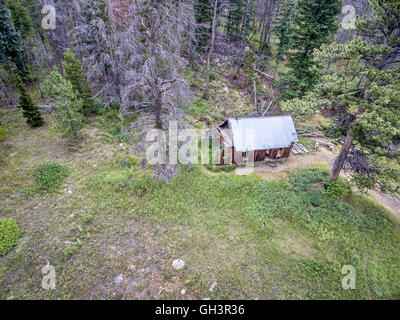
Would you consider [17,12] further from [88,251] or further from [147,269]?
[147,269]

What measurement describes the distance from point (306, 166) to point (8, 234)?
1900cm

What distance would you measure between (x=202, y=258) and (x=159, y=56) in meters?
9.75

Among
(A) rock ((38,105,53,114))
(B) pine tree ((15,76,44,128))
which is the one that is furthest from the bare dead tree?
(A) rock ((38,105,53,114))

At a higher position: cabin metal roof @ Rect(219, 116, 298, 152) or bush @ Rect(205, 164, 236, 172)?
cabin metal roof @ Rect(219, 116, 298, 152)

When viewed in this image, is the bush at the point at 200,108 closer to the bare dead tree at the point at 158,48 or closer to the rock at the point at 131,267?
the bare dead tree at the point at 158,48

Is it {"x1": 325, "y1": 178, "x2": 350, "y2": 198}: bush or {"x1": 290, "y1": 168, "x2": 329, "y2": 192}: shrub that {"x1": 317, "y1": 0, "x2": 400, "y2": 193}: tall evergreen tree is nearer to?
{"x1": 325, "y1": 178, "x2": 350, "y2": 198}: bush

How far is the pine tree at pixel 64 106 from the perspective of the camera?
1411 cm

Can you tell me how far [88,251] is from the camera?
10.1 metres

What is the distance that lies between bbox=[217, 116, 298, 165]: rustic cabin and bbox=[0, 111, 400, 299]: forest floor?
162 cm

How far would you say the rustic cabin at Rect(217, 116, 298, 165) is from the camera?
15.5 metres

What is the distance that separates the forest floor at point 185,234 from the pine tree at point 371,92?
9.56 ft

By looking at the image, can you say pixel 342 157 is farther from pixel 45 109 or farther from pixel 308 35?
pixel 45 109

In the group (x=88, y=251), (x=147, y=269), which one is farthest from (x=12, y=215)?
(x=147, y=269)

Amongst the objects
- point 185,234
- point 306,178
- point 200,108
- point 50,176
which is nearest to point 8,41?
point 50,176
